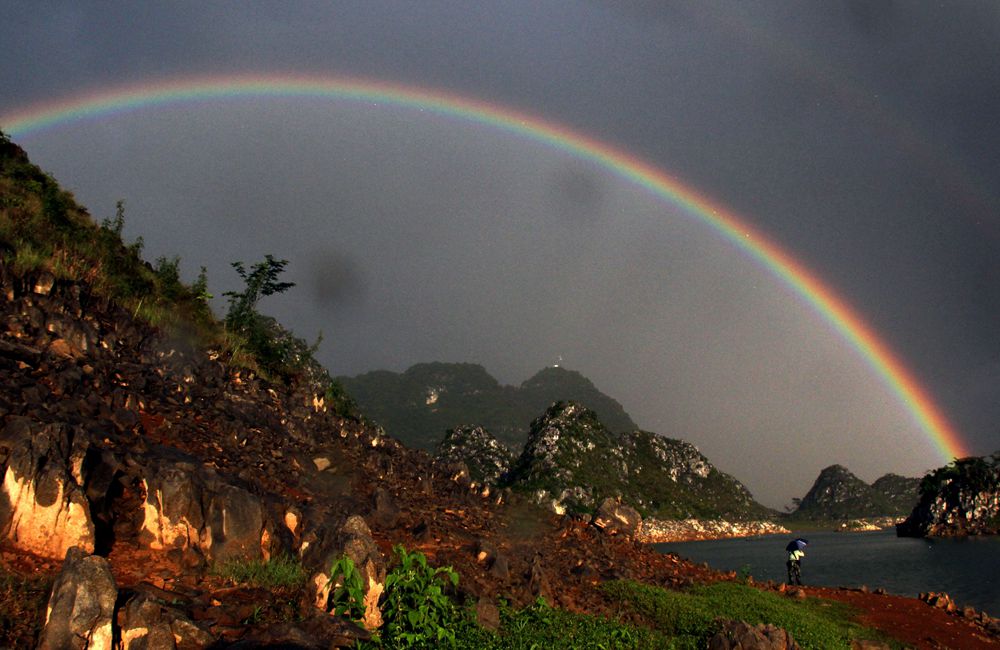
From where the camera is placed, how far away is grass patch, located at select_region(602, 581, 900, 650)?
1480cm

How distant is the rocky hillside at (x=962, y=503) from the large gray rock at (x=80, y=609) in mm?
171450

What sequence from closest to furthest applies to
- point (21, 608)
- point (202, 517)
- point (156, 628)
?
point (156, 628)
point (21, 608)
point (202, 517)

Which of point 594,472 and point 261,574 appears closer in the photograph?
point 261,574

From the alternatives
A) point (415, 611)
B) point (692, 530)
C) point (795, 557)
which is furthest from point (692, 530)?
point (415, 611)

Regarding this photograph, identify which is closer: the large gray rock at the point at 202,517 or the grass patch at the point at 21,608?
the grass patch at the point at 21,608

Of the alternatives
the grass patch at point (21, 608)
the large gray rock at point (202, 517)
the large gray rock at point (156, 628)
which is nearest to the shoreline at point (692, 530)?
the large gray rock at point (202, 517)

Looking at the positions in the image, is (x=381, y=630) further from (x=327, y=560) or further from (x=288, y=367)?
(x=288, y=367)

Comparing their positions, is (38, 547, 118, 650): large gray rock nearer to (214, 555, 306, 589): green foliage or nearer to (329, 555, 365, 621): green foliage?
(214, 555, 306, 589): green foliage

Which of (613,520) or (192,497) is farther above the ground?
(613,520)

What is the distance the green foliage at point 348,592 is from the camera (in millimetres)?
9508

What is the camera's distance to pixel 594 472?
154125mm

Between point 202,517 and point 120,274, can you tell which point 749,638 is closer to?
point 202,517

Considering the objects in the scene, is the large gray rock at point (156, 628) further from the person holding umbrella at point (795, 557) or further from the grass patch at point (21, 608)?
the person holding umbrella at point (795, 557)

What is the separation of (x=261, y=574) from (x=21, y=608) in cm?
344
